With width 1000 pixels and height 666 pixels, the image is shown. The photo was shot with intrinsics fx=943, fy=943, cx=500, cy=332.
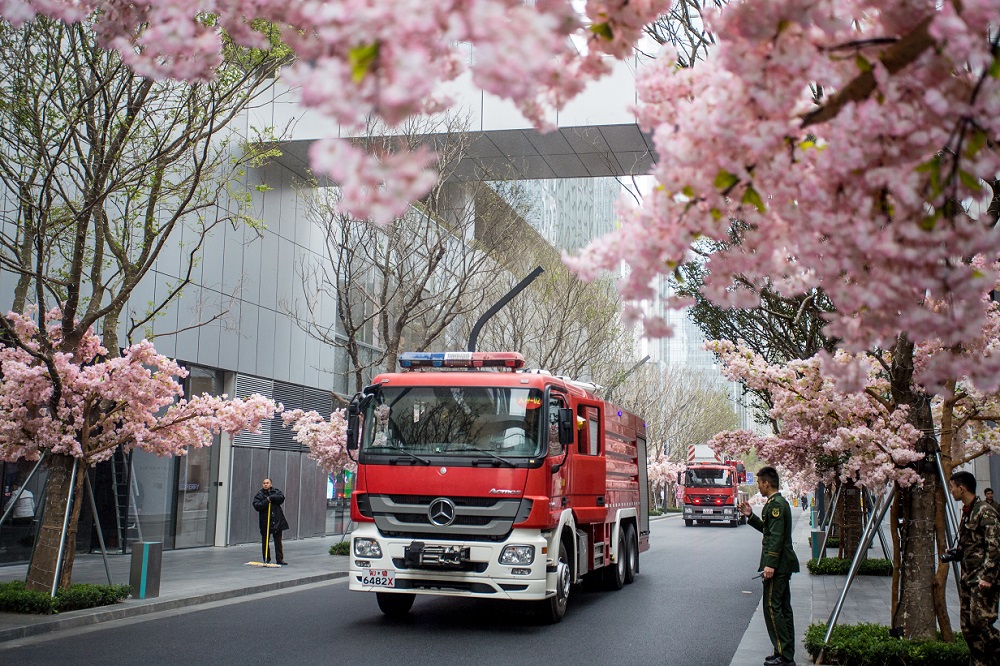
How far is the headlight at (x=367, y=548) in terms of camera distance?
1124 cm

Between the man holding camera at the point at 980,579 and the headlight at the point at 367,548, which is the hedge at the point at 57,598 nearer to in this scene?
the headlight at the point at 367,548

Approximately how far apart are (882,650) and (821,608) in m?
5.23

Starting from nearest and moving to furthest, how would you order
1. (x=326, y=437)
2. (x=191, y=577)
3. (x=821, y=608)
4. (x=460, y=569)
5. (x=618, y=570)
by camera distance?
(x=460, y=569) < (x=821, y=608) < (x=618, y=570) < (x=191, y=577) < (x=326, y=437)

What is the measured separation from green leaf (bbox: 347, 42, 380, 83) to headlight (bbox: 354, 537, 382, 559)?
927 cm

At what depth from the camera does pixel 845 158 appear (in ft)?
10.8

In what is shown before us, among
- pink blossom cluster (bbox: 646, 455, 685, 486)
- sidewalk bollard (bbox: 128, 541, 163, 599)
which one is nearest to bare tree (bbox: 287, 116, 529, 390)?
sidewalk bollard (bbox: 128, 541, 163, 599)

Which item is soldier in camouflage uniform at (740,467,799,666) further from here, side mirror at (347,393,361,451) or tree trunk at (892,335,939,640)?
side mirror at (347,393,361,451)

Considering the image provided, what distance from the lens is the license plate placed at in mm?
11133

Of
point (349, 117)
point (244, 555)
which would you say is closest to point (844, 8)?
point (349, 117)

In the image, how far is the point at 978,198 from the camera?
337 centimetres

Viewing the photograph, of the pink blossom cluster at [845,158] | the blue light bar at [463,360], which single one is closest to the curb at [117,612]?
the blue light bar at [463,360]

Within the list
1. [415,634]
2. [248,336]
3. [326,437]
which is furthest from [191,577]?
[248,336]

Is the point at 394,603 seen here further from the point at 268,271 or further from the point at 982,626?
the point at 268,271

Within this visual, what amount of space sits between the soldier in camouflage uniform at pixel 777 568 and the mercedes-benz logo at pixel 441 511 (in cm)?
332
